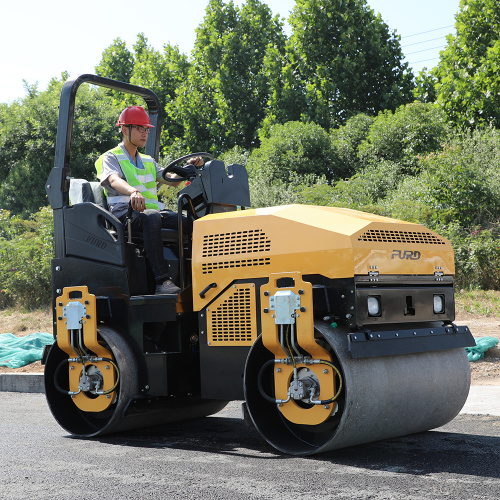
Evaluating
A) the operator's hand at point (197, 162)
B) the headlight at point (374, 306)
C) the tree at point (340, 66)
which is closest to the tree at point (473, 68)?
the tree at point (340, 66)

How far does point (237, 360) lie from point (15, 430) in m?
2.24

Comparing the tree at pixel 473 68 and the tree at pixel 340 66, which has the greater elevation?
the tree at pixel 340 66

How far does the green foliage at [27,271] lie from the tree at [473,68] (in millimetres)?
12541

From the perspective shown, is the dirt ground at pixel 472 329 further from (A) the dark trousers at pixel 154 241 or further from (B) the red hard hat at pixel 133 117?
(B) the red hard hat at pixel 133 117

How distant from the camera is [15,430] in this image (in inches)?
241

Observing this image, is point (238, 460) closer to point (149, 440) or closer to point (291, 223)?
point (149, 440)

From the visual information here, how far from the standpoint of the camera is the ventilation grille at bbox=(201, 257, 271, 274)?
4.90 meters

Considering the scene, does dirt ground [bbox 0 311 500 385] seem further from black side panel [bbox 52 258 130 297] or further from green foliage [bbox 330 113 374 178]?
green foliage [bbox 330 113 374 178]

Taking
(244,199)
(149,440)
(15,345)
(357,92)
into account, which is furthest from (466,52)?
(149,440)

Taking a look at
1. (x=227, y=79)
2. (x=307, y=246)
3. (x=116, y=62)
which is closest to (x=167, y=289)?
(x=307, y=246)

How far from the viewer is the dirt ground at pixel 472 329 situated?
845 centimetres

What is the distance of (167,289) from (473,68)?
20.1 metres

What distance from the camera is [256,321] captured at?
491 centimetres

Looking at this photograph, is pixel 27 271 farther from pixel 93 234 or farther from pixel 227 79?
pixel 227 79
